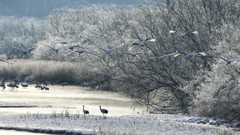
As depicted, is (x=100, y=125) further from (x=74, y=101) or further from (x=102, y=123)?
(x=74, y=101)

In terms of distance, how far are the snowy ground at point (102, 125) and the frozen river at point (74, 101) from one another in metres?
2.78

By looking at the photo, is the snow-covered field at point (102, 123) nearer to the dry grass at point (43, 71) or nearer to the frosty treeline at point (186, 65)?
the frosty treeline at point (186, 65)

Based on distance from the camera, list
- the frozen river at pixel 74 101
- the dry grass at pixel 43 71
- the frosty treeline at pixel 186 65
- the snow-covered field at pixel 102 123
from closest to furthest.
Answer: the snow-covered field at pixel 102 123 → the frosty treeline at pixel 186 65 → the frozen river at pixel 74 101 → the dry grass at pixel 43 71

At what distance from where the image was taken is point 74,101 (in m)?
27.2

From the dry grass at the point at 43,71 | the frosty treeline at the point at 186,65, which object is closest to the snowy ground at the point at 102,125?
the frosty treeline at the point at 186,65

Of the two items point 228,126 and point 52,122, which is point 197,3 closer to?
point 228,126

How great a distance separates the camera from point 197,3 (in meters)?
25.9

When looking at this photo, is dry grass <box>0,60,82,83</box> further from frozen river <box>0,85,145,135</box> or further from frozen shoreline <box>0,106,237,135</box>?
frozen shoreline <box>0,106,237,135</box>

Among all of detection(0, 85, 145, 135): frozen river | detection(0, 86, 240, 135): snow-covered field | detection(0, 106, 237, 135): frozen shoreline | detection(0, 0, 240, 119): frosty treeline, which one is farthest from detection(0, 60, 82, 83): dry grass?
detection(0, 106, 237, 135): frozen shoreline

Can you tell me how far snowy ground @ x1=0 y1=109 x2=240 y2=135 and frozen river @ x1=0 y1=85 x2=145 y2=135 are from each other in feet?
9.12

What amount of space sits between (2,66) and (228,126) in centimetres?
3216

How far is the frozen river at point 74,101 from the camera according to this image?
867 inches

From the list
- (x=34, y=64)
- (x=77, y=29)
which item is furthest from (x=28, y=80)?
(x=77, y=29)

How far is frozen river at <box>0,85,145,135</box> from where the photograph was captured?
867 inches
